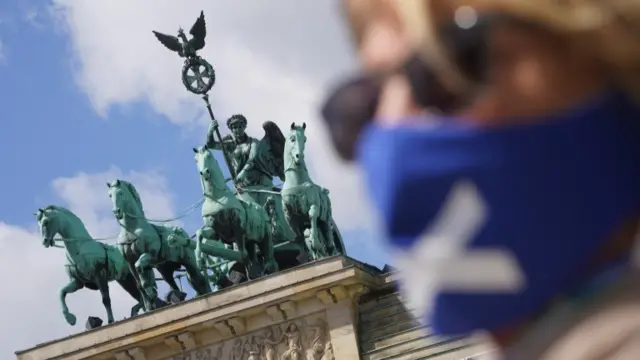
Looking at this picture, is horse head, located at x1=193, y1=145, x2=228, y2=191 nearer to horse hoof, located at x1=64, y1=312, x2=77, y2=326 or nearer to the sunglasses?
horse hoof, located at x1=64, y1=312, x2=77, y2=326

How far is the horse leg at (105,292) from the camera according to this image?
17.2 metres

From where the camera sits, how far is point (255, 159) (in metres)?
18.3

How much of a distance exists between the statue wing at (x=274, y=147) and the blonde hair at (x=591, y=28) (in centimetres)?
1738

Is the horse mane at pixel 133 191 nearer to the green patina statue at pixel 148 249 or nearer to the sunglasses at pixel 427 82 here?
the green patina statue at pixel 148 249

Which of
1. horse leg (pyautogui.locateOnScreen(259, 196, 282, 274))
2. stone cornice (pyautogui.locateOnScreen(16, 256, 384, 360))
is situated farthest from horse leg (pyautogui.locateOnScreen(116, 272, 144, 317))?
horse leg (pyautogui.locateOnScreen(259, 196, 282, 274))

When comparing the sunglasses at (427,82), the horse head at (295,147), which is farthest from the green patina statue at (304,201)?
the sunglasses at (427,82)

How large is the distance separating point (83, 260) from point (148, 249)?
0.95m

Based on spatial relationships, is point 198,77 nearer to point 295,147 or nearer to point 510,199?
point 295,147

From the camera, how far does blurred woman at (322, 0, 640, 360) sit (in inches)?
46.9

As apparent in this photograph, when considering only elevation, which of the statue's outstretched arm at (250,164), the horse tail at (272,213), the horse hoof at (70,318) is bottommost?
the horse hoof at (70,318)

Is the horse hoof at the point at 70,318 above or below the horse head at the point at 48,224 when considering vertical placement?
below

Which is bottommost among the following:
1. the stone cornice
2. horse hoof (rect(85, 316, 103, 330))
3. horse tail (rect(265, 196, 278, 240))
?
the stone cornice

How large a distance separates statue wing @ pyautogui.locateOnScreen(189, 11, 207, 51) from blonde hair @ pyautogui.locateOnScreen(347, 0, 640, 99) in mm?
18348

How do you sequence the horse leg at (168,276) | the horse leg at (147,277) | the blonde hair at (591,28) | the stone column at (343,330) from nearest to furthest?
the blonde hair at (591,28), the stone column at (343,330), the horse leg at (147,277), the horse leg at (168,276)
